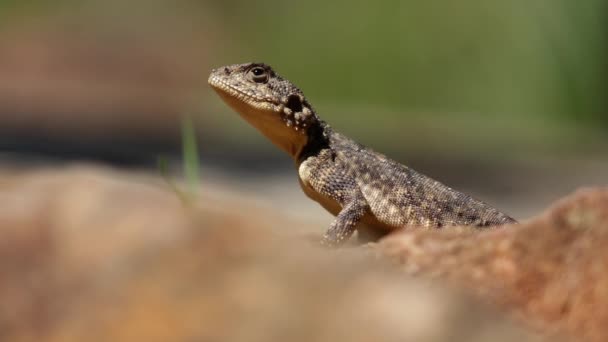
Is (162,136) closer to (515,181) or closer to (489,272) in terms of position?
(515,181)

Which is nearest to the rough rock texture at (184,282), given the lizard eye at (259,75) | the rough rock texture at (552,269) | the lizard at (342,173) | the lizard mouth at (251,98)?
the rough rock texture at (552,269)

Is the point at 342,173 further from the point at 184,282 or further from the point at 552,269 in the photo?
the point at 184,282

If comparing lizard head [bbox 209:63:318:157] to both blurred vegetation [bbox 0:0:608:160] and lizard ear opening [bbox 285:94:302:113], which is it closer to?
lizard ear opening [bbox 285:94:302:113]

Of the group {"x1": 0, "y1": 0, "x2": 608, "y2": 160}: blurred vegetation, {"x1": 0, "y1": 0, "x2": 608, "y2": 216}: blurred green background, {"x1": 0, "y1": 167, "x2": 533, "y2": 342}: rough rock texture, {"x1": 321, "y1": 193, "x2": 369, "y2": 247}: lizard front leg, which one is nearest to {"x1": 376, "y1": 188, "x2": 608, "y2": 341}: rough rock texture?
{"x1": 0, "y1": 167, "x2": 533, "y2": 342}: rough rock texture

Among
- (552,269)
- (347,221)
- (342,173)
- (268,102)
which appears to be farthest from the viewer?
(268,102)

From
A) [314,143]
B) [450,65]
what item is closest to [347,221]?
[314,143]

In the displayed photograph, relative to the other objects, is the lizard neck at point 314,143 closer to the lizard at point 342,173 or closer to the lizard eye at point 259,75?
the lizard at point 342,173

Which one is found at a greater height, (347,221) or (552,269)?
(552,269)
